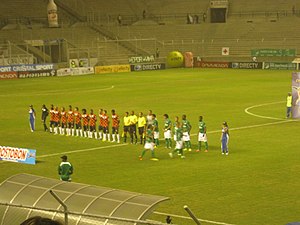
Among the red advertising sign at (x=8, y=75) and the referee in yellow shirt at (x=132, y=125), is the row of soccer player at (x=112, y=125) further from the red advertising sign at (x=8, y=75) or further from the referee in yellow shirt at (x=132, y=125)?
the red advertising sign at (x=8, y=75)

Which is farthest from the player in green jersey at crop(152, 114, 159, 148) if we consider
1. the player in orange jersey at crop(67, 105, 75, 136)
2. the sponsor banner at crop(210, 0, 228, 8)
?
the sponsor banner at crop(210, 0, 228, 8)

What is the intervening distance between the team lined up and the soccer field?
0.68m

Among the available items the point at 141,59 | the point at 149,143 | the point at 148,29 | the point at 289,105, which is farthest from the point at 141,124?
the point at 148,29

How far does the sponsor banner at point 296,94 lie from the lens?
41312 mm

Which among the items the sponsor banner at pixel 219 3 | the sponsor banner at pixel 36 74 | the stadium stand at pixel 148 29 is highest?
the sponsor banner at pixel 219 3

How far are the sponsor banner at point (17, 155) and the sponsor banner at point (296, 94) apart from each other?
63.6ft

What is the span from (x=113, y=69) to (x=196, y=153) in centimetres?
5277

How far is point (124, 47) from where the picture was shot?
9312 cm

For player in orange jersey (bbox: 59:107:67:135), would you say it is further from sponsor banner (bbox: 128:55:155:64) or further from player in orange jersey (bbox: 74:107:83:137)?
sponsor banner (bbox: 128:55:155:64)

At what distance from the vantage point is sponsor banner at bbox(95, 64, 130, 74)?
8291 cm

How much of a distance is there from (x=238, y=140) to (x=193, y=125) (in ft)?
17.8

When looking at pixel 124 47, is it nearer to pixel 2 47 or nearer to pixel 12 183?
pixel 2 47

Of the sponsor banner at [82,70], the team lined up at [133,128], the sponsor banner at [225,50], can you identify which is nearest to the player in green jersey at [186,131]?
the team lined up at [133,128]

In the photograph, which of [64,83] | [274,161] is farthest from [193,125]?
[64,83]
